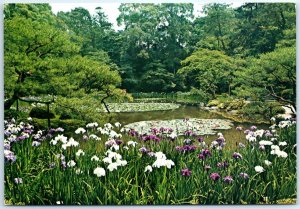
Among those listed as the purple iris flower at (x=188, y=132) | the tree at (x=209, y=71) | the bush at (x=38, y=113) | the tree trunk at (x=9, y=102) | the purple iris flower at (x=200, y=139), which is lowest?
the purple iris flower at (x=200, y=139)

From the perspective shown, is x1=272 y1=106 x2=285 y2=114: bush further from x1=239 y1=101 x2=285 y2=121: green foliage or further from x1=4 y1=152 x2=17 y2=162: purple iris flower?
x1=4 y1=152 x2=17 y2=162: purple iris flower

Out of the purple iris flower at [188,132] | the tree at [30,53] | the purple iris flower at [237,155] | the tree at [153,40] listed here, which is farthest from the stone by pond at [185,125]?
the tree at [30,53]

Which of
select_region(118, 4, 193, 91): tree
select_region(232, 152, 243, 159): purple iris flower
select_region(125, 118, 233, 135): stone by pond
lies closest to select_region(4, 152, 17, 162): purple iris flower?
select_region(125, 118, 233, 135): stone by pond

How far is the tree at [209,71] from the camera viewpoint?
3.72m

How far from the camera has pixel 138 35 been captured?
3820 millimetres

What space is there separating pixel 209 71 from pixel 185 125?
1.77ft

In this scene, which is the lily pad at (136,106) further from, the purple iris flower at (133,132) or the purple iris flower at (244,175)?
the purple iris flower at (244,175)

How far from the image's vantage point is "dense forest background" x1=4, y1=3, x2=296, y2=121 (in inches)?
143

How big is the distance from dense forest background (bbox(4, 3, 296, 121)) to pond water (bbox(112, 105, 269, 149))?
0.51 ft

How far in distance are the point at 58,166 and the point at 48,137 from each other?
0.97ft

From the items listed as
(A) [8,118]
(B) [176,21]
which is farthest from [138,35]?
(A) [8,118]

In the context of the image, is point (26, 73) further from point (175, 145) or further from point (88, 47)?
point (175, 145)

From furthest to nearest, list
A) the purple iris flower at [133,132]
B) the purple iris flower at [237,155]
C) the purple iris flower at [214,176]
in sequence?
the purple iris flower at [133,132]
the purple iris flower at [237,155]
the purple iris flower at [214,176]

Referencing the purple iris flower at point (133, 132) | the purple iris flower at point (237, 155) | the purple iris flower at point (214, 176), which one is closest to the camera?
the purple iris flower at point (214, 176)
